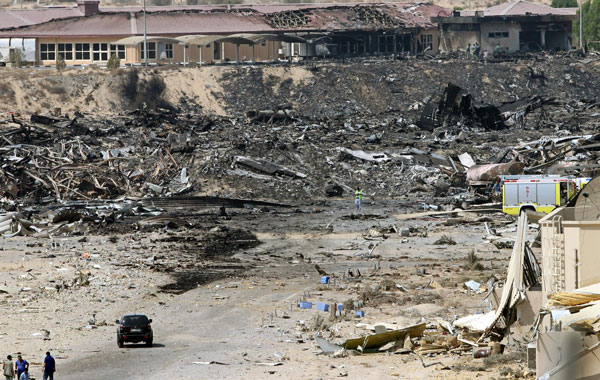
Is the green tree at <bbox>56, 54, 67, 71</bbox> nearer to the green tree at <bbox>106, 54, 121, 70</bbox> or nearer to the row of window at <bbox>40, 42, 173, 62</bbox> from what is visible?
the green tree at <bbox>106, 54, 121, 70</bbox>

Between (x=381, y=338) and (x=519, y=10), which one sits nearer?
(x=381, y=338)

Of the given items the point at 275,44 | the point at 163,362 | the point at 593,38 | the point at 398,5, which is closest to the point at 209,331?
the point at 163,362

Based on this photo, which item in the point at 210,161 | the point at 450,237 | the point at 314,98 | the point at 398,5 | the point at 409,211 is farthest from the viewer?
the point at 398,5

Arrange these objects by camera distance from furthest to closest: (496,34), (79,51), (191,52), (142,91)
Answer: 1. (496,34)
2. (191,52)
3. (79,51)
4. (142,91)

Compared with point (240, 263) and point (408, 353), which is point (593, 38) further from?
point (408, 353)

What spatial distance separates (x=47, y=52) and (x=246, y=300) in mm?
59445

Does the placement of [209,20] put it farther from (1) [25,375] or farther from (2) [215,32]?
(1) [25,375]

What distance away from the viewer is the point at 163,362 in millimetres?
23562

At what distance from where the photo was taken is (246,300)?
30.4 metres

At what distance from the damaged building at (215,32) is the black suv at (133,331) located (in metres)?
60.1

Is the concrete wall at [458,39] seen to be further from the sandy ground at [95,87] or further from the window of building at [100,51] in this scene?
the window of building at [100,51]

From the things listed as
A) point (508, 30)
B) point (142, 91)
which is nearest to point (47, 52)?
point (142, 91)

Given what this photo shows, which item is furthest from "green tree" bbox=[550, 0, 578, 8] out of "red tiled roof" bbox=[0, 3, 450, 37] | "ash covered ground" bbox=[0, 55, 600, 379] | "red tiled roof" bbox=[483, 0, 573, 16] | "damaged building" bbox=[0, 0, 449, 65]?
"ash covered ground" bbox=[0, 55, 600, 379]

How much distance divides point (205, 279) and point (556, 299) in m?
15.0
